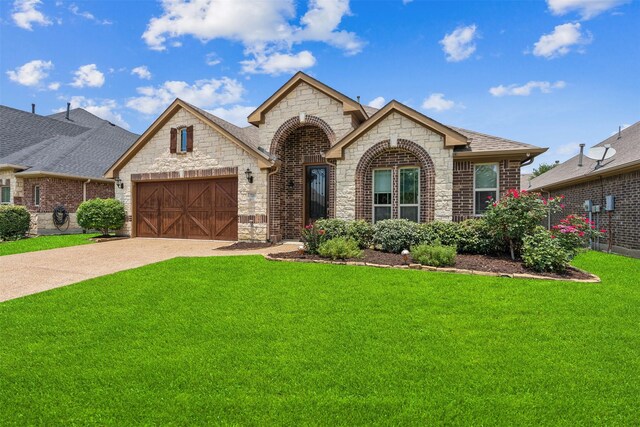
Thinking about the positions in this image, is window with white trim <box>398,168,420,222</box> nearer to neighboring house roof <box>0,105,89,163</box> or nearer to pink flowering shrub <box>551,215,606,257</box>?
pink flowering shrub <box>551,215,606,257</box>

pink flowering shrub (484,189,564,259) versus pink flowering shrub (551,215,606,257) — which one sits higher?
pink flowering shrub (484,189,564,259)

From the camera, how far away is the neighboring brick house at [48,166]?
57.4ft

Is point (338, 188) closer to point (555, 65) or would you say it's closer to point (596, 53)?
point (555, 65)

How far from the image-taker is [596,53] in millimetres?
10070

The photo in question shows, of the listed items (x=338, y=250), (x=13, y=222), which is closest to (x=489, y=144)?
(x=338, y=250)

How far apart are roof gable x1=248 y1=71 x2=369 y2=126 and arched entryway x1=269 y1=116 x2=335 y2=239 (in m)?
1.02

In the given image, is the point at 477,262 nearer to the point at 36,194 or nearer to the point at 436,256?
the point at 436,256

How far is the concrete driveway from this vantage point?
6.69 m

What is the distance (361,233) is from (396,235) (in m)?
1.17

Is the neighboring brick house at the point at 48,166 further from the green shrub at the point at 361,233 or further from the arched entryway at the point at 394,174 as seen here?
the green shrub at the point at 361,233

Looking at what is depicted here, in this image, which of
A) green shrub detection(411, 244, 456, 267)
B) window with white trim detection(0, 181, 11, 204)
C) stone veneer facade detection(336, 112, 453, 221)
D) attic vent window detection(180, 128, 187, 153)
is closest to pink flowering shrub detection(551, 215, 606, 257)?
green shrub detection(411, 244, 456, 267)

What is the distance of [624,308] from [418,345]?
3720mm

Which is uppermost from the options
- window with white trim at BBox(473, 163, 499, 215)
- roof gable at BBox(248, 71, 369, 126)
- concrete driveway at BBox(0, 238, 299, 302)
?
roof gable at BBox(248, 71, 369, 126)

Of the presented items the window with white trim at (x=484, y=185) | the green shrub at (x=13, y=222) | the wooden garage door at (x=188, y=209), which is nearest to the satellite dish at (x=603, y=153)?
the window with white trim at (x=484, y=185)
